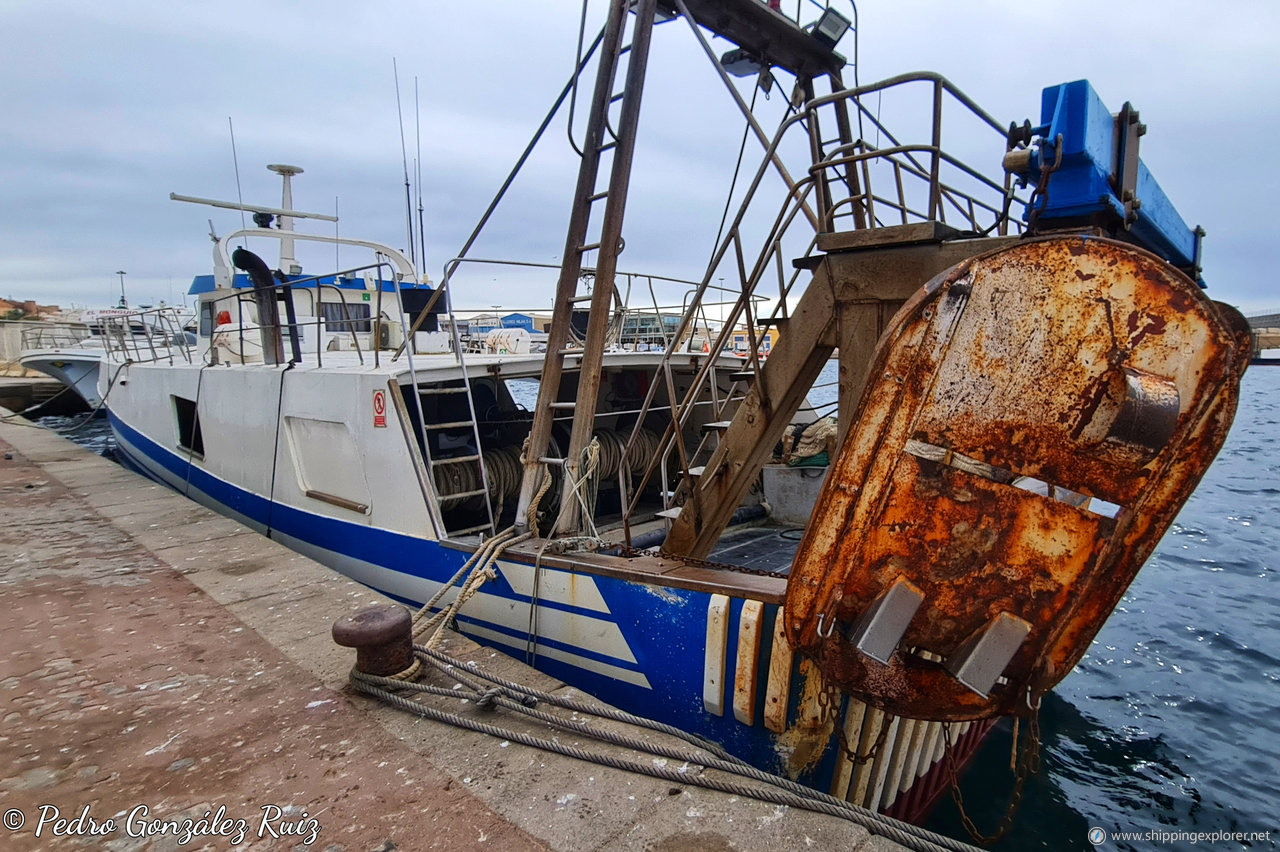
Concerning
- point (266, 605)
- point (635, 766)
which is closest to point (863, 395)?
point (635, 766)

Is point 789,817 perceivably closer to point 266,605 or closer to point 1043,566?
point 1043,566

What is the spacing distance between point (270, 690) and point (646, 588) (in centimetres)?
205

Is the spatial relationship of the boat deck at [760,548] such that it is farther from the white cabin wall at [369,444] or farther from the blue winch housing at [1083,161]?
the blue winch housing at [1083,161]

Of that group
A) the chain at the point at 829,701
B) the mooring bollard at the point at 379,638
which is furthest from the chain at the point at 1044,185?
the mooring bollard at the point at 379,638

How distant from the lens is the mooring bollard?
3.47 meters

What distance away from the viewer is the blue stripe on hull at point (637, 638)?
11.4 ft

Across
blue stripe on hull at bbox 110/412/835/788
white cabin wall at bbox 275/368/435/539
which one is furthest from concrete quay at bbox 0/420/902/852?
white cabin wall at bbox 275/368/435/539

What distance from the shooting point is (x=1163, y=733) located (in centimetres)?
553

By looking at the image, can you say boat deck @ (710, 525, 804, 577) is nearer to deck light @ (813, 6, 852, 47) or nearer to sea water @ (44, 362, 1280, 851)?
sea water @ (44, 362, 1280, 851)

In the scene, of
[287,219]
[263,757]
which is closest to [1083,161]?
[263,757]

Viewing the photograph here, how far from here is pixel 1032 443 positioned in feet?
6.37

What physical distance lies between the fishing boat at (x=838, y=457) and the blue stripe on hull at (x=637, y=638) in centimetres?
2

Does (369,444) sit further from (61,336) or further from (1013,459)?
(61,336)
